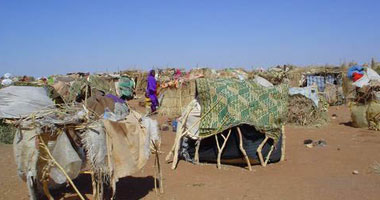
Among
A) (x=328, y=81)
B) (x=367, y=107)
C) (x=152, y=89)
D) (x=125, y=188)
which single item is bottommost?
(x=125, y=188)

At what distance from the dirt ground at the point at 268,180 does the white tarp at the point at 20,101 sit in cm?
101

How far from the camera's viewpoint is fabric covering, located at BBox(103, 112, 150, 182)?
201 inches

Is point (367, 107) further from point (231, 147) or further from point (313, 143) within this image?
point (231, 147)

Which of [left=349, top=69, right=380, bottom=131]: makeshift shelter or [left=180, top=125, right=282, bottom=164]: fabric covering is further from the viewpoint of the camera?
[left=349, top=69, right=380, bottom=131]: makeshift shelter

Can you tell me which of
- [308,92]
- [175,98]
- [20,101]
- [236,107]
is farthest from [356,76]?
[20,101]

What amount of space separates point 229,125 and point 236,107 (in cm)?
41

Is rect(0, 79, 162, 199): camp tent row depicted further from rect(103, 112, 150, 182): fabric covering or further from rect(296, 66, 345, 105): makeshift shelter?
rect(296, 66, 345, 105): makeshift shelter

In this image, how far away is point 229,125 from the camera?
25.4ft

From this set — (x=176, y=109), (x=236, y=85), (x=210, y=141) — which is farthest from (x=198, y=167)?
(x=176, y=109)

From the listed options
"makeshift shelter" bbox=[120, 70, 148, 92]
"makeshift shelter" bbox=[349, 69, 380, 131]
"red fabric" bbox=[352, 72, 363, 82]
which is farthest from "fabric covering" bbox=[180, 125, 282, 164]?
"makeshift shelter" bbox=[120, 70, 148, 92]

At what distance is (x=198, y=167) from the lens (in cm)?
786

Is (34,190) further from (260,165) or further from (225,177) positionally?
(260,165)

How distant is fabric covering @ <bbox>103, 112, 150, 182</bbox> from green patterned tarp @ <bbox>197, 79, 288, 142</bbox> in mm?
2628

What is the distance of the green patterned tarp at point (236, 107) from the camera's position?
7859mm
